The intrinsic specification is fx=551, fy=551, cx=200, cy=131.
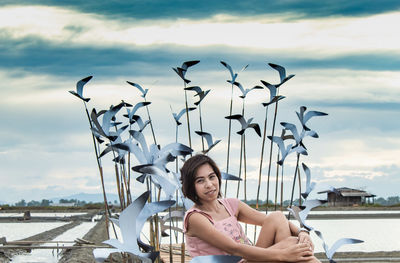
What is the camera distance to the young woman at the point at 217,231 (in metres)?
2.06

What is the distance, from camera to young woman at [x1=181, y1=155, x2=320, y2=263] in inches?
81.0

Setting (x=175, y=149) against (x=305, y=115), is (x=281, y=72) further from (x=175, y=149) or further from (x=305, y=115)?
(x=175, y=149)

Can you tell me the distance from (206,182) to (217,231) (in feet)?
0.65

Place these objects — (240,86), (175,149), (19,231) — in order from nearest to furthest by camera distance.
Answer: (175,149), (240,86), (19,231)

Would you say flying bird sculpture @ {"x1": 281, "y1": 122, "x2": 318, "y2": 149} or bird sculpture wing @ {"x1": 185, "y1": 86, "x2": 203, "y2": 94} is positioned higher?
bird sculpture wing @ {"x1": 185, "y1": 86, "x2": 203, "y2": 94}

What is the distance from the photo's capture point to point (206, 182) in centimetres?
213

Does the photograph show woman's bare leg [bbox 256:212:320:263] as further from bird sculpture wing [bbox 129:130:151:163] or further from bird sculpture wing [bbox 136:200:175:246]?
bird sculpture wing [bbox 136:200:175:246]

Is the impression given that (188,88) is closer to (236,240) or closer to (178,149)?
(236,240)

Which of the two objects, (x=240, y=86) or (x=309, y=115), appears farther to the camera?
(x=240, y=86)

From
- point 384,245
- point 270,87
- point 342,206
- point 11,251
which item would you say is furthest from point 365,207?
point 270,87

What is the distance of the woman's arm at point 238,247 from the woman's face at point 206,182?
86 mm

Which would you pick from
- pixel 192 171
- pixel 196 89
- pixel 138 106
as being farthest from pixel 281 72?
pixel 192 171

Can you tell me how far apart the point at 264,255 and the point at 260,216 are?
1.04 feet

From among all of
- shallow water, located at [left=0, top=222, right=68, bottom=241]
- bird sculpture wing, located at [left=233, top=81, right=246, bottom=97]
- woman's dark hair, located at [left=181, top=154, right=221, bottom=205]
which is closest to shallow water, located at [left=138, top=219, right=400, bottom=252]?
shallow water, located at [left=0, top=222, right=68, bottom=241]
